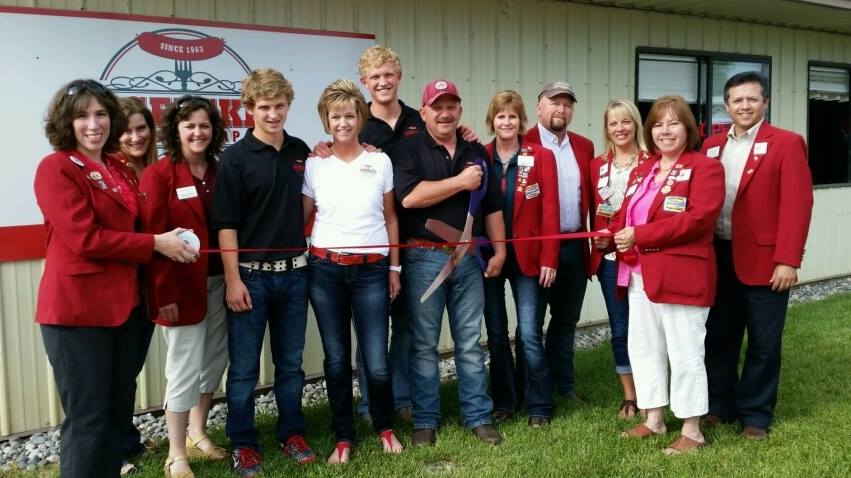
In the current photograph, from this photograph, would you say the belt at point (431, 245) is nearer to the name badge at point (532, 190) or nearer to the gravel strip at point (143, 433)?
the name badge at point (532, 190)

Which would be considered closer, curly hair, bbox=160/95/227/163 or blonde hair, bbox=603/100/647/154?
curly hair, bbox=160/95/227/163

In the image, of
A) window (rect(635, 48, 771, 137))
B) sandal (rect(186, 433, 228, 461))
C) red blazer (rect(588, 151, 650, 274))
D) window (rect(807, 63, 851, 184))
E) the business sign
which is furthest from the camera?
window (rect(807, 63, 851, 184))

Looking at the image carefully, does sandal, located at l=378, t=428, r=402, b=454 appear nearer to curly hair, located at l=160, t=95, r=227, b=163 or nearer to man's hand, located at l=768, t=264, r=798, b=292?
curly hair, located at l=160, t=95, r=227, b=163

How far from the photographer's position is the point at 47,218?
113 inches

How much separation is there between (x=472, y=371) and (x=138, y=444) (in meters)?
1.85

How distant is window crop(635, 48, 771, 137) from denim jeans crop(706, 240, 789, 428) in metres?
3.54

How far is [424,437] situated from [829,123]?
306 inches

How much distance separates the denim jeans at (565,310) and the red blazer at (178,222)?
1941 millimetres

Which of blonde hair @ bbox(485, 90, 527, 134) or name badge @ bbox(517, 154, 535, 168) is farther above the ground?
blonde hair @ bbox(485, 90, 527, 134)

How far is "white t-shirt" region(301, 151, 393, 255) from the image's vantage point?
365cm

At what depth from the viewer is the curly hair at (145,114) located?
370 centimetres

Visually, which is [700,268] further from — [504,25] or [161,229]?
[504,25]

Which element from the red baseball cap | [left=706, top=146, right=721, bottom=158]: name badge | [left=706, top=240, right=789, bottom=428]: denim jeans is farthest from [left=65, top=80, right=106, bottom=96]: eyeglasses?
[left=706, top=240, right=789, bottom=428]: denim jeans

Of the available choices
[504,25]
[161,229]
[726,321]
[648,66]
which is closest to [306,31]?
[504,25]
